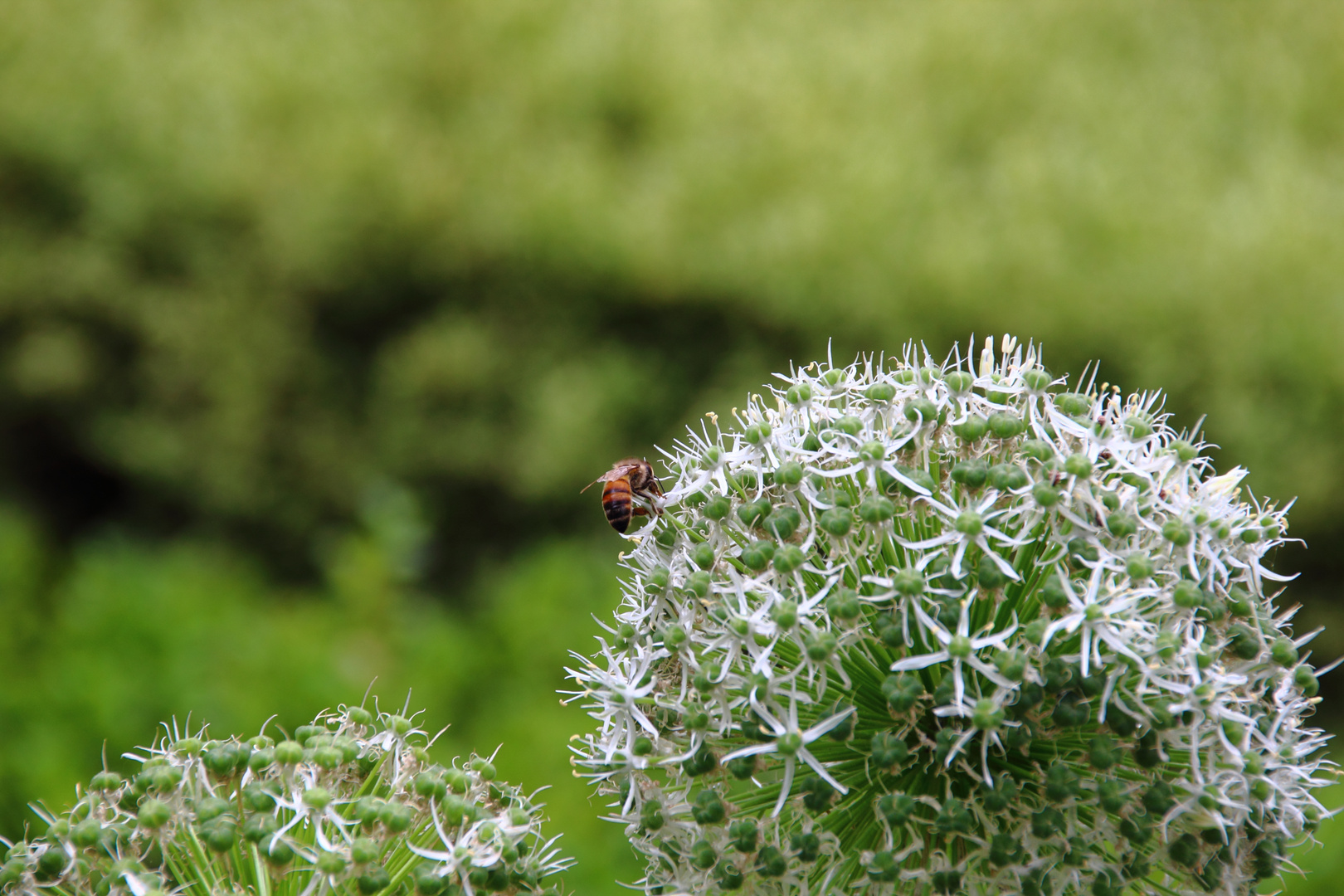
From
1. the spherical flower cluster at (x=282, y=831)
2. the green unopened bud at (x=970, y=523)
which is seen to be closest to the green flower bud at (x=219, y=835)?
the spherical flower cluster at (x=282, y=831)

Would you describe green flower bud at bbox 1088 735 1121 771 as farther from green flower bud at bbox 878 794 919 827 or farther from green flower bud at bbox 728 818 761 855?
green flower bud at bbox 728 818 761 855

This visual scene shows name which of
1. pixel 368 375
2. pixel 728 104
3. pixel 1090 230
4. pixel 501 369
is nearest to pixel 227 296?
pixel 368 375

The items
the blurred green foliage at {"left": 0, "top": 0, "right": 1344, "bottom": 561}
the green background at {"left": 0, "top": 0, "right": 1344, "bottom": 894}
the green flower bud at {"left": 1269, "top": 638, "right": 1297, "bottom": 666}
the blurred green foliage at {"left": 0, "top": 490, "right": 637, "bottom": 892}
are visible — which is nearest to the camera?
the green flower bud at {"left": 1269, "top": 638, "right": 1297, "bottom": 666}

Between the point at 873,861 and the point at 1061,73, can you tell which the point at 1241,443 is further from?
the point at 873,861

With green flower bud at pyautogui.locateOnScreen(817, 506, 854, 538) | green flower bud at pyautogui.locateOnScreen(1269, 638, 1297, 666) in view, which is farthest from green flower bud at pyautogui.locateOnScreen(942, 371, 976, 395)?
green flower bud at pyautogui.locateOnScreen(1269, 638, 1297, 666)

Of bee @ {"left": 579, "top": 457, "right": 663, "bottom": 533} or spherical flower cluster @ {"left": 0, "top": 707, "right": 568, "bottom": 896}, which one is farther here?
bee @ {"left": 579, "top": 457, "right": 663, "bottom": 533}
